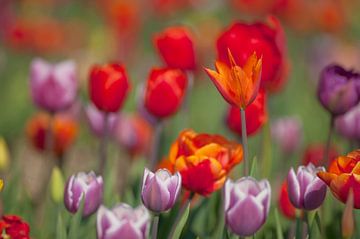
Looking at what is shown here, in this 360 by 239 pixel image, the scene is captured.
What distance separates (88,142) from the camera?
140 inches

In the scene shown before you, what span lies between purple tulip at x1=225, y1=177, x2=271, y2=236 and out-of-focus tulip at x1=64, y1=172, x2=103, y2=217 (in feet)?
1.08

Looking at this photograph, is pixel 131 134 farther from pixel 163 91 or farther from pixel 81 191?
pixel 81 191

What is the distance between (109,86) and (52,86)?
1.25 ft

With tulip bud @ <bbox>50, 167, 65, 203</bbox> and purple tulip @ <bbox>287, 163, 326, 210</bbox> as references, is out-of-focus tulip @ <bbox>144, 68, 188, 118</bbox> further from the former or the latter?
purple tulip @ <bbox>287, 163, 326, 210</bbox>

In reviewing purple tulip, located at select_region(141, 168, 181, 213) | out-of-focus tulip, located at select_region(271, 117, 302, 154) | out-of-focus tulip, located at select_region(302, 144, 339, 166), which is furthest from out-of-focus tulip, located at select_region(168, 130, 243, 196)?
out-of-focus tulip, located at select_region(271, 117, 302, 154)

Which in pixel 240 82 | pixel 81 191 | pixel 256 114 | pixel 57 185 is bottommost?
pixel 57 185

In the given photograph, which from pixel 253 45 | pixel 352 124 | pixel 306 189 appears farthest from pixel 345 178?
pixel 352 124

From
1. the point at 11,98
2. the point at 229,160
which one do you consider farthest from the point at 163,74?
the point at 11,98

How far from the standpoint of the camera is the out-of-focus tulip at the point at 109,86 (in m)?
1.79

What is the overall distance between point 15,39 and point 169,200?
8.94ft

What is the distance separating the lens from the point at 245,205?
1331 millimetres

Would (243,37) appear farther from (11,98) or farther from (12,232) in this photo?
(11,98)

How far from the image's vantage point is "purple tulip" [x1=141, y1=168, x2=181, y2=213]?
4.52ft

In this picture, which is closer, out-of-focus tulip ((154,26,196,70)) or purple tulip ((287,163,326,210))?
purple tulip ((287,163,326,210))
